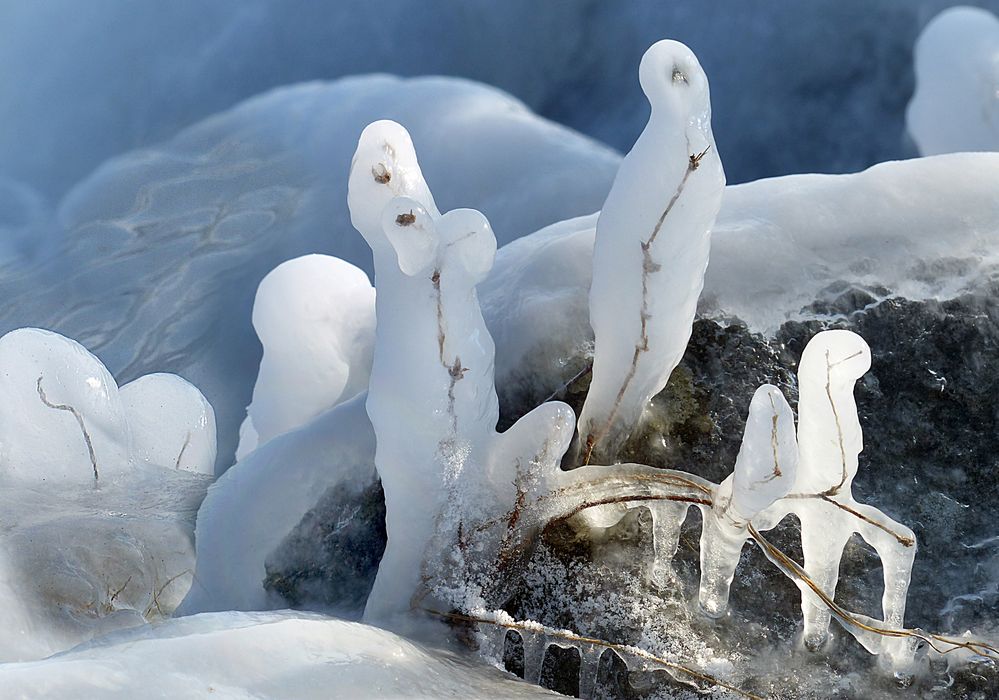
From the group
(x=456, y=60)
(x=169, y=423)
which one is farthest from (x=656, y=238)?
(x=456, y=60)

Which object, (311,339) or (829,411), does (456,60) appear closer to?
(311,339)

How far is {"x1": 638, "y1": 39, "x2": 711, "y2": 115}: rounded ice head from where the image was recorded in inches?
18.7

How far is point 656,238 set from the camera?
0.51 meters

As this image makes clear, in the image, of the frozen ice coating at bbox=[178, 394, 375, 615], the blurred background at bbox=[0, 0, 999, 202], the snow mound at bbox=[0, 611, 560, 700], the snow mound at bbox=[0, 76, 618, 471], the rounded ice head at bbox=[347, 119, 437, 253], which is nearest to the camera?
the snow mound at bbox=[0, 611, 560, 700]

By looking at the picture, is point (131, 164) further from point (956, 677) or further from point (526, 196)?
point (956, 677)

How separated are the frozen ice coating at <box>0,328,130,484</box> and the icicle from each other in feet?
1.13

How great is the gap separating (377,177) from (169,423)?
395 mm

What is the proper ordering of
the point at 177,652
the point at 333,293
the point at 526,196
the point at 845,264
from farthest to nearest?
the point at 526,196 < the point at 333,293 < the point at 845,264 < the point at 177,652

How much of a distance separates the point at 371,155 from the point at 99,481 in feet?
1.07

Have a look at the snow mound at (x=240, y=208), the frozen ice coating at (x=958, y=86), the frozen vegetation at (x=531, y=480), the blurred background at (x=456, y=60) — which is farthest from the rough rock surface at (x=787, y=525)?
the blurred background at (x=456, y=60)

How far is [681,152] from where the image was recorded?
491mm

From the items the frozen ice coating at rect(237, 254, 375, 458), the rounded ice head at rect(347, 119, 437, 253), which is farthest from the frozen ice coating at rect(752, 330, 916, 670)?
the frozen ice coating at rect(237, 254, 375, 458)

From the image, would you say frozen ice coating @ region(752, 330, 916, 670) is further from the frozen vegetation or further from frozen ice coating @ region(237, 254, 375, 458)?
frozen ice coating @ region(237, 254, 375, 458)

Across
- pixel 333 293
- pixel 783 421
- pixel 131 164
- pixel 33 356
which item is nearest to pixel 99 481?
pixel 33 356
